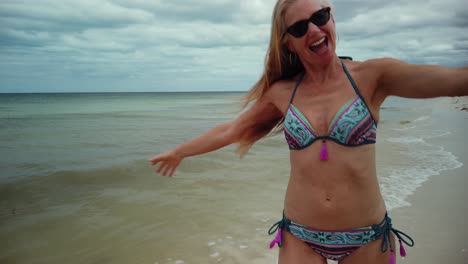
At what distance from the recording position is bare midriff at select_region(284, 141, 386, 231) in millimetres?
2404

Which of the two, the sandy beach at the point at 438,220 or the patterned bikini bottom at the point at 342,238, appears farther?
the sandy beach at the point at 438,220

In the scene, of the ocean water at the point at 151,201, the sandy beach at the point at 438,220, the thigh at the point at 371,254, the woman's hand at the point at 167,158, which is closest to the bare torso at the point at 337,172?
the thigh at the point at 371,254

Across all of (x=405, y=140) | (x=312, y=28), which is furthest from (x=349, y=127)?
(x=405, y=140)

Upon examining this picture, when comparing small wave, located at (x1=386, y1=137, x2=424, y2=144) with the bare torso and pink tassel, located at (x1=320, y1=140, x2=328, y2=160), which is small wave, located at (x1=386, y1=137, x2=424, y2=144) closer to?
the bare torso

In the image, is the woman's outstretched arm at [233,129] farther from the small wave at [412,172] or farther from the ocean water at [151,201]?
the small wave at [412,172]

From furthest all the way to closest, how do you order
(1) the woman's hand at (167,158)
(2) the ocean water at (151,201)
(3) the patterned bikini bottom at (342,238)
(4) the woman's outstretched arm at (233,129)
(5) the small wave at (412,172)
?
(5) the small wave at (412,172) → (2) the ocean water at (151,201) → (1) the woman's hand at (167,158) → (4) the woman's outstretched arm at (233,129) → (3) the patterned bikini bottom at (342,238)

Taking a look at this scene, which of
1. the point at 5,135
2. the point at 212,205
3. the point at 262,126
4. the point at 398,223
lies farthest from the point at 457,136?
the point at 5,135

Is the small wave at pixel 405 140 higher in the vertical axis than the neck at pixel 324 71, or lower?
lower

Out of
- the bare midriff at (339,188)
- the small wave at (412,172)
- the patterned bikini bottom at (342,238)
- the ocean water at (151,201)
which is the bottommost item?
A: the ocean water at (151,201)

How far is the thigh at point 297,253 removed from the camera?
261cm

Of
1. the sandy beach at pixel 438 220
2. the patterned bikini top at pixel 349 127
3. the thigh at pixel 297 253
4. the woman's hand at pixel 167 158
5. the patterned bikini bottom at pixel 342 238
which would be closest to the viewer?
the patterned bikini top at pixel 349 127

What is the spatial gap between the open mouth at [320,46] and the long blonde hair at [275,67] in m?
0.23

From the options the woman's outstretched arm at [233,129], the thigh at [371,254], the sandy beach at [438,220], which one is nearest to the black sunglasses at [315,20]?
the woman's outstretched arm at [233,129]

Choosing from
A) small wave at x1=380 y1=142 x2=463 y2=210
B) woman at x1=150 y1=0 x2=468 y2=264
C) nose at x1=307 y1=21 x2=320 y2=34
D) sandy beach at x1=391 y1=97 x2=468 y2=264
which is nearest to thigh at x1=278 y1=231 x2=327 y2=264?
woman at x1=150 y1=0 x2=468 y2=264
